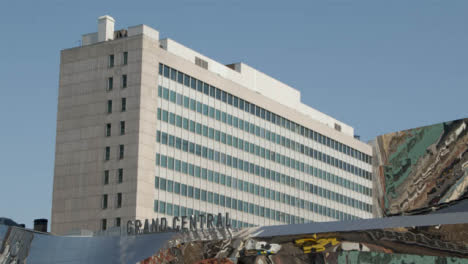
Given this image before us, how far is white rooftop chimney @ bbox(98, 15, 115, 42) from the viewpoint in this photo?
11156 cm

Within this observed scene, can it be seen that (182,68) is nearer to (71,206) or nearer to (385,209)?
(71,206)

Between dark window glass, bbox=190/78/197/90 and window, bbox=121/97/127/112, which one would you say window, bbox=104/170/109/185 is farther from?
dark window glass, bbox=190/78/197/90

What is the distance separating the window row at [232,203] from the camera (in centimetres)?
10875

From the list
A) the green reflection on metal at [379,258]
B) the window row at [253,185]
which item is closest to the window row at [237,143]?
the window row at [253,185]

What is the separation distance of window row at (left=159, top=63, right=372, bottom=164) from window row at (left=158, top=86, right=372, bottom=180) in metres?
1.99

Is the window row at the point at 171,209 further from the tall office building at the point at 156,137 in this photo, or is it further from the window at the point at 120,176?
the window at the point at 120,176

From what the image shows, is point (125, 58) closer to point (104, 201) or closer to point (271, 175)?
point (104, 201)

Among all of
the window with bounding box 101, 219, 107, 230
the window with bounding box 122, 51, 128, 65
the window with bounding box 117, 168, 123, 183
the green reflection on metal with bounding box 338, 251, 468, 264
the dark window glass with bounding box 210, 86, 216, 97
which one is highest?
the window with bounding box 122, 51, 128, 65

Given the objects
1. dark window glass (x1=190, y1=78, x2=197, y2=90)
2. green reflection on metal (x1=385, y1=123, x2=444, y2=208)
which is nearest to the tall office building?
dark window glass (x1=190, y1=78, x2=197, y2=90)

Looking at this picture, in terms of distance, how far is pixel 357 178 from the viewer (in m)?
148

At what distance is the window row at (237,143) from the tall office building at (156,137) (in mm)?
158

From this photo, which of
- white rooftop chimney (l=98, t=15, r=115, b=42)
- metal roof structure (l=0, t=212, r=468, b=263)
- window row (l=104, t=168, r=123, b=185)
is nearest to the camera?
metal roof structure (l=0, t=212, r=468, b=263)

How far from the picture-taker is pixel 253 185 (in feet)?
398

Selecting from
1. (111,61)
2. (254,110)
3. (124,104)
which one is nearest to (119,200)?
(124,104)
